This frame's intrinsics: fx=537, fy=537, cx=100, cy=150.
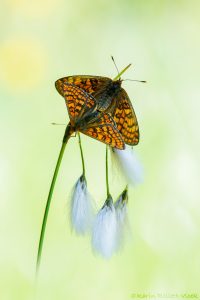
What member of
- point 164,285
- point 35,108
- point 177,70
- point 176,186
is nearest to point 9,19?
point 35,108

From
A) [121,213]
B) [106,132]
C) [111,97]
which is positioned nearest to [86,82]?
[111,97]

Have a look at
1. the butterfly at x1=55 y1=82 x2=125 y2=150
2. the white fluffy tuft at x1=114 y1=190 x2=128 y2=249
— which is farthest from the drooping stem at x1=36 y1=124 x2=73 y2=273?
the white fluffy tuft at x1=114 y1=190 x2=128 y2=249

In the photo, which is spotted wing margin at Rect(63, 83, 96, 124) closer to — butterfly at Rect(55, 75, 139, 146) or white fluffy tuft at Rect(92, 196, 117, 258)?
butterfly at Rect(55, 75, 139, 146)

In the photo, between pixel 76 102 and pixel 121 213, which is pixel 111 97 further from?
pixel 121 213

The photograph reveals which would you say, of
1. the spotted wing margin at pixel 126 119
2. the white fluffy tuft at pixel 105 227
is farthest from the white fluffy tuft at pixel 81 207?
the spotted wing margin at pixel 126 119

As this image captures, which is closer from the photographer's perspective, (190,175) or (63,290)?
(63,290)

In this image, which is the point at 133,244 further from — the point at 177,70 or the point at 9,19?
the point at 9,19
